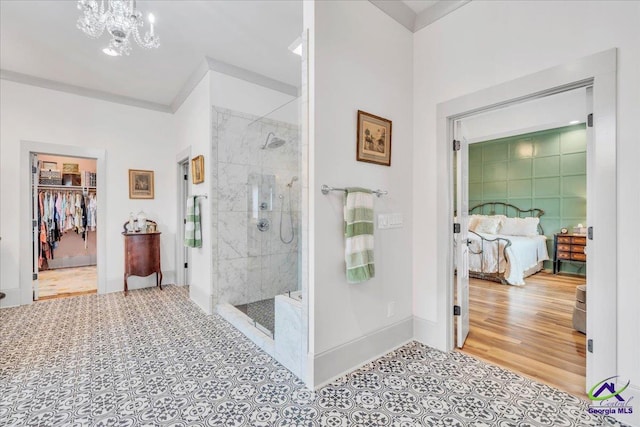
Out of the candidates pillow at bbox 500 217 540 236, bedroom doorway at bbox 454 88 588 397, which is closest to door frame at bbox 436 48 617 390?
bedroom doorway at bbox 454 88 588 397

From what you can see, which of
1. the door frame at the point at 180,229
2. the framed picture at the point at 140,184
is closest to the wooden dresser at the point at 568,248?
the door frame at the point at 180,229

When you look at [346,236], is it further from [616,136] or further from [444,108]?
[616,136]

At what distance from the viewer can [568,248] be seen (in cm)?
553

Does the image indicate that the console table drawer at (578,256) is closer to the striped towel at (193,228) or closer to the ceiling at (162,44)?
the ceiling at (162,44)

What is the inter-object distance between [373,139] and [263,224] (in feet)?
5.67

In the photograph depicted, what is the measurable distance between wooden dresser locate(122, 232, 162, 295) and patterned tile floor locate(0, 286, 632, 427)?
154cm

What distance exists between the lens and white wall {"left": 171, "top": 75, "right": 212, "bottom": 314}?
364cm

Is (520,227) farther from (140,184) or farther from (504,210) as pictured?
(140,184)

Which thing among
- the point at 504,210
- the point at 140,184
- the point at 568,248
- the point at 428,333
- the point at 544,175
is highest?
the point at 544,175

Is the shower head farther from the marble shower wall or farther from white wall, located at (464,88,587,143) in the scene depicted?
white wall, located at (464,88,587,143)

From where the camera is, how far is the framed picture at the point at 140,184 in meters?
4.76

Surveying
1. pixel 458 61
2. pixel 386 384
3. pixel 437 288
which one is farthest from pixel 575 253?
pixel 386 384

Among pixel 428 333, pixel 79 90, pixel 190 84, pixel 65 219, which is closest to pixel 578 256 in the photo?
pixel 428 333

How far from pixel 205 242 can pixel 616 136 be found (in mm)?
3909
